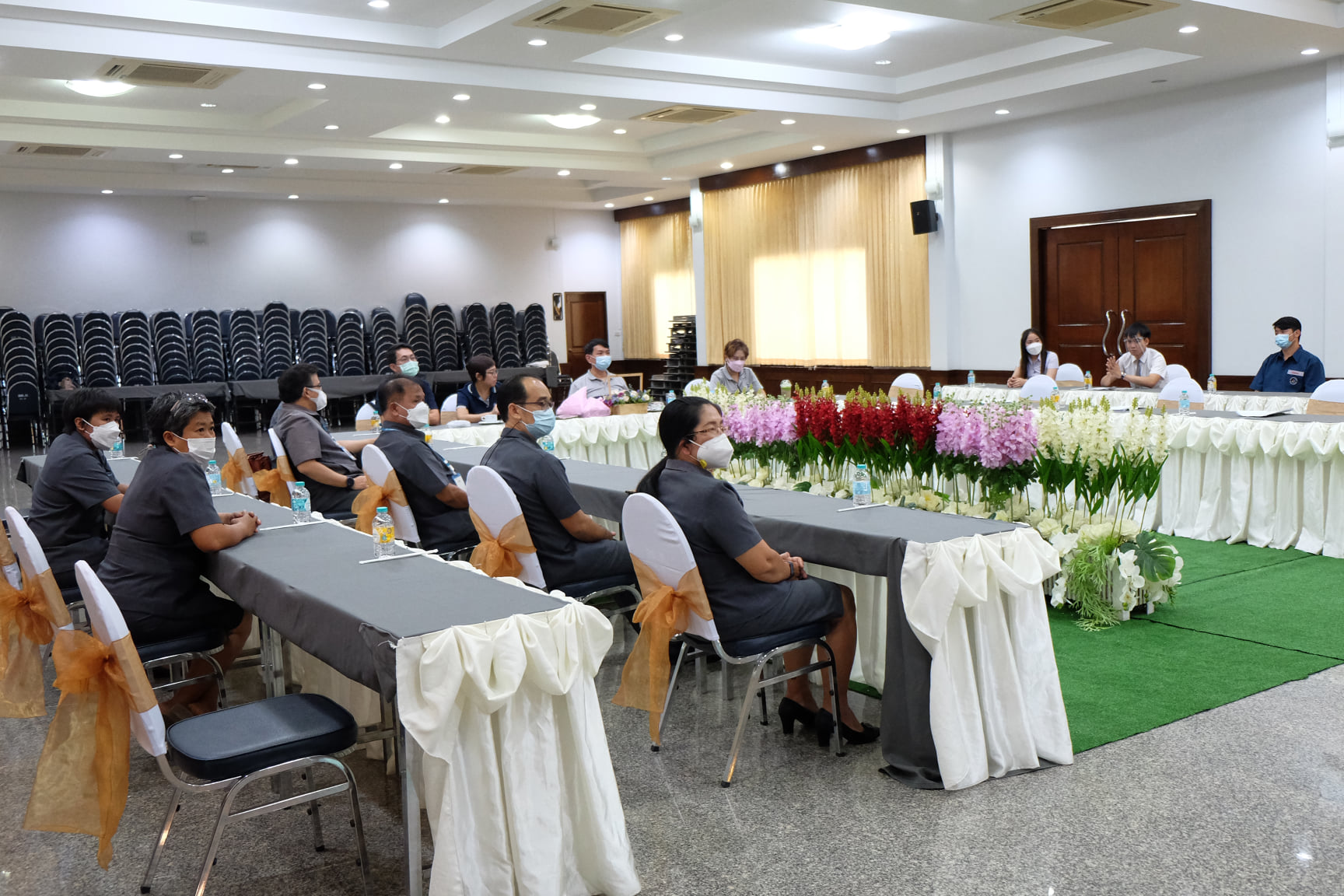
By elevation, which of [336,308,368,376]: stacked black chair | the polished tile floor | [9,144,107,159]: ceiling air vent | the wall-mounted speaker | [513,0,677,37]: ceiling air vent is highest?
[9,144,107,159]: ceiling air vent

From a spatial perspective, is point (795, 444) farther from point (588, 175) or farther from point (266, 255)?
point (266, 255)

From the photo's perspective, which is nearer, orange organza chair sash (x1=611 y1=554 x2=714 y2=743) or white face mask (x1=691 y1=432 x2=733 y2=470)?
orange organza chair sash (x1=611 y1=554 x2=714 y2=743)

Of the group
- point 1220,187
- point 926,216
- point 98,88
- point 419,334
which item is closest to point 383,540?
point 98,88

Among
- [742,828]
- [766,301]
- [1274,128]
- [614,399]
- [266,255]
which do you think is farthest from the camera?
[266,255]

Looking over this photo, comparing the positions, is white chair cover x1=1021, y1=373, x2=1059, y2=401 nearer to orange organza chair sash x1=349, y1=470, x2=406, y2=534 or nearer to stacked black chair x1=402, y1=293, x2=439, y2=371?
orange organza chair sash x1=349, y1=470, x2=406, y2=534

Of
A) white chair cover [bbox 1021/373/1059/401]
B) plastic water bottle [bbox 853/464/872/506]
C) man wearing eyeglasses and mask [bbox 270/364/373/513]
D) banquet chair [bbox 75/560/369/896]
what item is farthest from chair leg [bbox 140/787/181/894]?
white chair cover [bbox 1021/373/1059/401]

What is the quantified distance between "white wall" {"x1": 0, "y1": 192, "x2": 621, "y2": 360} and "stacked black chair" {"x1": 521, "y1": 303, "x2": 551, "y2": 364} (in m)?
0.88

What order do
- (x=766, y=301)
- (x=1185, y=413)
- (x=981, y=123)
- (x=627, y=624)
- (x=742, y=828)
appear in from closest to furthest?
(x=742, y=828) < (x=627, y=624) < (x=1185, y=413) < (x=981, y=123) < (x=766, y=301)

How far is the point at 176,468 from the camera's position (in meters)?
3.65

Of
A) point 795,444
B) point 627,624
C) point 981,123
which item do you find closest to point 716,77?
point 981,123

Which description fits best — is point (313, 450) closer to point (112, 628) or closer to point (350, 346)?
point (112, 628)

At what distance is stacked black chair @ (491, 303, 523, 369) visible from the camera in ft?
58.4

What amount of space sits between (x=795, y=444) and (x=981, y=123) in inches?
318

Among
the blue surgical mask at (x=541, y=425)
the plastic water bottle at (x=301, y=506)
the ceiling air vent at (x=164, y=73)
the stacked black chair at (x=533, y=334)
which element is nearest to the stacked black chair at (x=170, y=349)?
the stacked black chair at (x=533, y=334)
